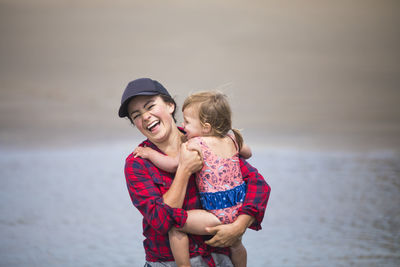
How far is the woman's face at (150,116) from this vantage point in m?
1.83

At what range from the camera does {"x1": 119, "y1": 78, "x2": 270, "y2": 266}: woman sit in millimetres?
1666

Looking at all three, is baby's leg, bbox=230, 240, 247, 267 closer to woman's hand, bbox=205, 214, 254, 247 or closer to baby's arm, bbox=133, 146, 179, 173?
woman's hand, bbox=205, 214, 254, 247

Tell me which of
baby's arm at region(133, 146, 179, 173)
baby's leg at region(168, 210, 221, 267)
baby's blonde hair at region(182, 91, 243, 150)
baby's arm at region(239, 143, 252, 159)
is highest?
baby's blonde hair at region(182, 91, 243, 150)

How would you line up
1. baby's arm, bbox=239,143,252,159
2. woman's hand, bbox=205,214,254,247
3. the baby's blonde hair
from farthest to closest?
baby's arm, bbox=239,143,252,159, the baby's blonde hair, woman's hand, bbox=205,214,254,247

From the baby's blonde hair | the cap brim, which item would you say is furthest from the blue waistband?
the cap brim

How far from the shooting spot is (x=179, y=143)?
1941 mm

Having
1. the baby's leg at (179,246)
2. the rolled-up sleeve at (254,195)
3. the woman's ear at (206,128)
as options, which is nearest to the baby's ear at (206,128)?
the woman's ear at (206,128)

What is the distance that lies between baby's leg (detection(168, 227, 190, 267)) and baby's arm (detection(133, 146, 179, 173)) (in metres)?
0.27

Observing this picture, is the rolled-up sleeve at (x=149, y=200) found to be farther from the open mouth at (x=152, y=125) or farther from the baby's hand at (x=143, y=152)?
the open mouth at (x=152, y=125)

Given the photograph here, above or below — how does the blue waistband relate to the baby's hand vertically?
below

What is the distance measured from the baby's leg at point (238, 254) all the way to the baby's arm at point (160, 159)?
1.55 feet

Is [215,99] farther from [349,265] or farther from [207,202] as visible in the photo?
[349,265]

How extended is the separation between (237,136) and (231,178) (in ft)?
0.77

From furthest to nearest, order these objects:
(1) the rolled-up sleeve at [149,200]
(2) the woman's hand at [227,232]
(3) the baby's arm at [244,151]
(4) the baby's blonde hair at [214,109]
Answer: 1. (3) the baby's arm at [244,151]
2. (4) the baby's blonde hair at [214,109]
3. (2) the woman's hand at [227,232]
4. (1) the rolled-up sleeve at [149,200]
